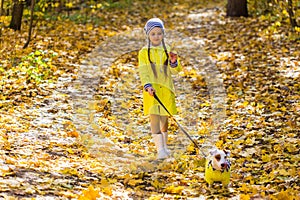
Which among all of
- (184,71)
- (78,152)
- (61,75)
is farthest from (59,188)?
(184,71)

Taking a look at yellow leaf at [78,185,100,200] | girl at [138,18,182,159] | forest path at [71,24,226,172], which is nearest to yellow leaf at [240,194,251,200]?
yellow leaf at [78,185,100,200]

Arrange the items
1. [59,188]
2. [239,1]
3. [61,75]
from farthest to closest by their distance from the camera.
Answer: [239,1] < [61,75] < [59,188]

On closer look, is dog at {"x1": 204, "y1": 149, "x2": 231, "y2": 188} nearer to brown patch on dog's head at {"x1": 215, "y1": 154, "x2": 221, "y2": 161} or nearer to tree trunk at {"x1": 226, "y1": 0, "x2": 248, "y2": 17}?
brown patch on dog's head at {"x1": 215, "y1": 154, "x2": 221, "y2": 161}

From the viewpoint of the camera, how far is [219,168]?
4.19 meters

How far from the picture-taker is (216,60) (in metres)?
9.60

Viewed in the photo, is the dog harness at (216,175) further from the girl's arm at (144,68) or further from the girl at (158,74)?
the girl's arm at (144,68)

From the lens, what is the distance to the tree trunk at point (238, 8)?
42.1 ft

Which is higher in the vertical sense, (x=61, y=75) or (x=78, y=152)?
(x=61, y=75)

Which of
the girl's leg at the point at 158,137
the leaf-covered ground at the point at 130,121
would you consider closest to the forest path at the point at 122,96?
the leaf-covered ground at the point at 130,121

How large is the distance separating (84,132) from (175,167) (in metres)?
1.69

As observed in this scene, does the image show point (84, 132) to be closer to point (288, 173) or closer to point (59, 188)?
point (59, 188)

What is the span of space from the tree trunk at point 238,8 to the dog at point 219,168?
30.2 ft

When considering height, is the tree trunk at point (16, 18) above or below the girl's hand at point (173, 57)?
above

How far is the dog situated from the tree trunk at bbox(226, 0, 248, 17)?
9.19 m
